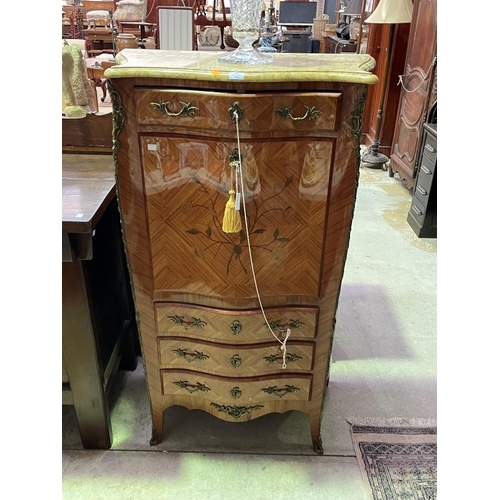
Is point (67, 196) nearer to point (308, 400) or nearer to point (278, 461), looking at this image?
point (308, 400)

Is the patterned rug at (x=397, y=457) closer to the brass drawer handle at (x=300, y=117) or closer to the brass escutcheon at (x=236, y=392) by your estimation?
the brass escutcheon at (x=236, y=392)

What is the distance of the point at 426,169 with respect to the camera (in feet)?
9.52

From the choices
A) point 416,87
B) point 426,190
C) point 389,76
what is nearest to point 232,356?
point 426,190

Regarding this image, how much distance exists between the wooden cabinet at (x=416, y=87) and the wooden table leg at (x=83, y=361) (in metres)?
2.68

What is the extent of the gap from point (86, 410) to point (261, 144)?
103 cm

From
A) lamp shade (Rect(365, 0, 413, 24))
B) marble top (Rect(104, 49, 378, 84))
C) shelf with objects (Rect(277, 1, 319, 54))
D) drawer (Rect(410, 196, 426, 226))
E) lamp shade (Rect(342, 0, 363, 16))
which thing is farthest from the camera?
shelf with objects (Rect(277, 1, 319, 54))

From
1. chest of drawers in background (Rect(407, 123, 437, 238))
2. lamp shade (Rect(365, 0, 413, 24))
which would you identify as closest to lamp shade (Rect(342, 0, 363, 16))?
lamp shade (Rect(365, 0, 413, 24))

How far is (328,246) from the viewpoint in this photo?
116 cm

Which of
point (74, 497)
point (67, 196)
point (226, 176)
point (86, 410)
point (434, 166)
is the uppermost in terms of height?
point (226, 176)

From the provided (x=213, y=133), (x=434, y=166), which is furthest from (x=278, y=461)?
(x=434, y=166)

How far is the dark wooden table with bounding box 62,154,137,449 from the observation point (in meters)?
1.17

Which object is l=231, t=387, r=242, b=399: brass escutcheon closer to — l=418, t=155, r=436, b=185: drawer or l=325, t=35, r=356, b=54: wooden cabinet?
l=418, t=155, r=436, b=185: drawer

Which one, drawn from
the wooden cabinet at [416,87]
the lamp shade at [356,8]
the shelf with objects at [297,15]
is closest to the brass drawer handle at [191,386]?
the wooden cabinet at [416,87]

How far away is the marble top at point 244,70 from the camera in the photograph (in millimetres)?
941
